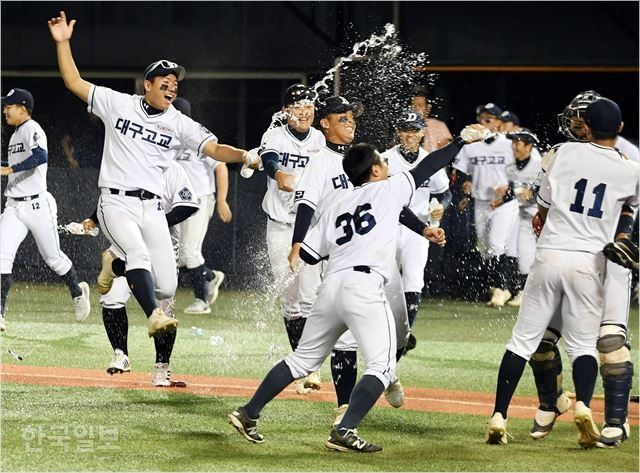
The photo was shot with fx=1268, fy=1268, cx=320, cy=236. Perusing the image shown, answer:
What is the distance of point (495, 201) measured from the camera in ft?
46.4

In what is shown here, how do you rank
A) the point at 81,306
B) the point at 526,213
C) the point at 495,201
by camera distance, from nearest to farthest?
the point at 81,306, the point at 526,213, the point at 495,201

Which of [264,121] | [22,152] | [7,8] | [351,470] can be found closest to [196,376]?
[22,152]

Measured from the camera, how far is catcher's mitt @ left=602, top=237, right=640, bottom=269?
21.7ft

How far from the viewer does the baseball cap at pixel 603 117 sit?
6824 mm

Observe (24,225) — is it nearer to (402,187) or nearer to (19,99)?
(19,99)

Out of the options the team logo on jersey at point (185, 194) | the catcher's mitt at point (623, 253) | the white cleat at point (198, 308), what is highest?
the team logo on jersey at point (185, 194)

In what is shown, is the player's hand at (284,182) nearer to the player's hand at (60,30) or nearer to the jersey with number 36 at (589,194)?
the player's hand at (60,30)

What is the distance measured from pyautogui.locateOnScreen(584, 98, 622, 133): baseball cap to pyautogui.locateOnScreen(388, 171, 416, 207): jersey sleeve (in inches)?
41.0

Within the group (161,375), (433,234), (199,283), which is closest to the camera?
(433,234)

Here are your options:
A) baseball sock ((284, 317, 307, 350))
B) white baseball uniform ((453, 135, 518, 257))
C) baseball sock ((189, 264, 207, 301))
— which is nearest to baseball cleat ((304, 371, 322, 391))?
baseball sock ((284, 317, 307, 350))

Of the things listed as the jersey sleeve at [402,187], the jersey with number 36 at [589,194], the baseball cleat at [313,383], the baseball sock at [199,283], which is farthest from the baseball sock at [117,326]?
the baseball sock at [199,283]

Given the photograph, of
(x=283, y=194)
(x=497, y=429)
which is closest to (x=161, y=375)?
(x=283, y=194)

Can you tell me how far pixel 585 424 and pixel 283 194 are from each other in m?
3.21

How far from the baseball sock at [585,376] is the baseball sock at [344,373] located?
1310 millimetres
